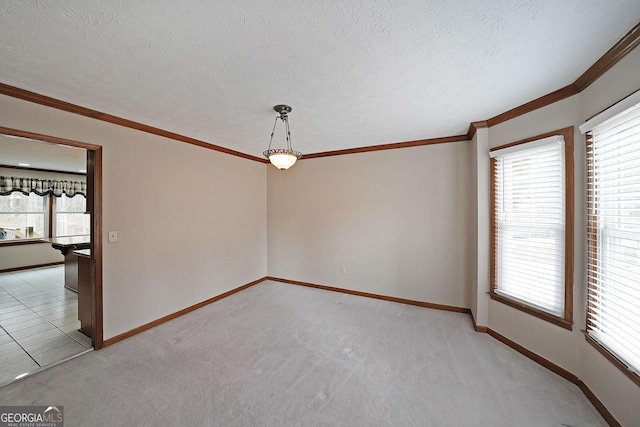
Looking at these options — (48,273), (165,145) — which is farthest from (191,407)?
(48,273)

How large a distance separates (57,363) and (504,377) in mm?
3984

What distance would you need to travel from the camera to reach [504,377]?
6.84ft

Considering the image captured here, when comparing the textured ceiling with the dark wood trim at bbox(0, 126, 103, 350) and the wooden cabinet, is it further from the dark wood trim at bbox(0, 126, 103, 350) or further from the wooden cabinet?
the wooden cabinet

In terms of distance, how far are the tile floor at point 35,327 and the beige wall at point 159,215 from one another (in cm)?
47

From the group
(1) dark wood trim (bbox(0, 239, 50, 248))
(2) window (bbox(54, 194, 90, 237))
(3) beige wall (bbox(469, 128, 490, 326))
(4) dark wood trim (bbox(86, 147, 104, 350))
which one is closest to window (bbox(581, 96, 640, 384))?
(3) beige wall (bbox(469, 128, 490, 326))

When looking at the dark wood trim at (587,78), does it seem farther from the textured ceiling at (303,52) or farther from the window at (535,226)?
the window at (535,226)

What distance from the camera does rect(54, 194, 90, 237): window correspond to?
250 inches

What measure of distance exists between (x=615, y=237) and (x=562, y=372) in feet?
4.15

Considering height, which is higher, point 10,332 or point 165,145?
point 165,145

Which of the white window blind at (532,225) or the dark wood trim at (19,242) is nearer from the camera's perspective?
the white window blind at (532,225)

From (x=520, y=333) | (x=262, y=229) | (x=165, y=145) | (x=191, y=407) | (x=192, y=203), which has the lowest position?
(x=191, y=407)

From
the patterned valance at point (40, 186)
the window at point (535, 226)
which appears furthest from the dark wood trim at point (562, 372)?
the patterned valance at point (40, 186)

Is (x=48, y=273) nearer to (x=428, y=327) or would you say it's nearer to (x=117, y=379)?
(x=117, y=379)

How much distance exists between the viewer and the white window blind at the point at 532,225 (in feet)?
7.09
